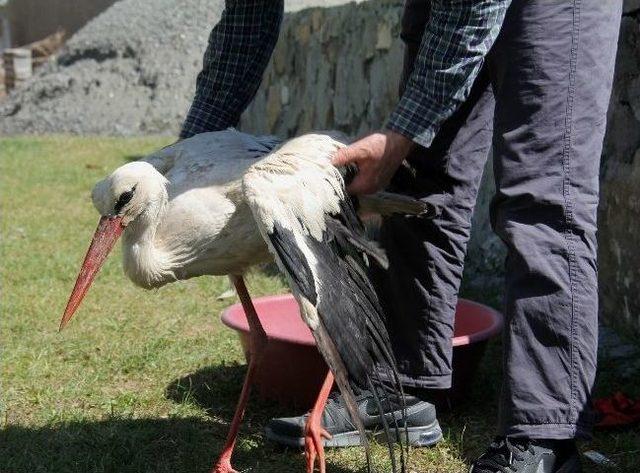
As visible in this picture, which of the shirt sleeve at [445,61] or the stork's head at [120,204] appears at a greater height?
the shirt sleeve at [445,61]

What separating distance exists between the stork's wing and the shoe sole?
0.42 m

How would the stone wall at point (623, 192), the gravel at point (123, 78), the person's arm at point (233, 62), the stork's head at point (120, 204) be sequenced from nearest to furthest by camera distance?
the stork's head at point (120, 204) < the person's arm at point (233, 62) < the stone wall at point (623, 192) < the gravel at point (123, 78)

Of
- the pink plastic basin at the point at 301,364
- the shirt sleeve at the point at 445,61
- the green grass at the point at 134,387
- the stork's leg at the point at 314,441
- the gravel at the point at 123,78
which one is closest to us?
the shirt sleeve at the point at 445,61

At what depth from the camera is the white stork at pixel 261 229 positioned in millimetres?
2900

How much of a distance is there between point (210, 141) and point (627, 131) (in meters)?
1.90

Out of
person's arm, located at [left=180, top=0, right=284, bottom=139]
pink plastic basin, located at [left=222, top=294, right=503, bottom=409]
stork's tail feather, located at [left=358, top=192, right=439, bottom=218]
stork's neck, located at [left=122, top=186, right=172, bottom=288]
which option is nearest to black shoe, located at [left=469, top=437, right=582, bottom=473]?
pink plastic basin, located at [left=222, top=294, right=503, bottom=409]

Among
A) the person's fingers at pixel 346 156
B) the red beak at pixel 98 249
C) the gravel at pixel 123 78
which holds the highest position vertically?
the person's fingers at pixel 346 156

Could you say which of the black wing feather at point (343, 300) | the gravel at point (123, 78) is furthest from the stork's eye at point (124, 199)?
the gravel at point (123, 78)

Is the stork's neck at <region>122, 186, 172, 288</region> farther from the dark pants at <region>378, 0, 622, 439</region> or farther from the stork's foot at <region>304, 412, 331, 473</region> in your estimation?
the dark pants at <region>378, 0, 622, 439</region>

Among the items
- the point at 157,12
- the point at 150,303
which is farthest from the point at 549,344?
the point at 157,12

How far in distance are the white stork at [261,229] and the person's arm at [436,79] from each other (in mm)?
221

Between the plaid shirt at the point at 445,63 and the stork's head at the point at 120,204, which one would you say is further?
the stork's head at the point at 120,204

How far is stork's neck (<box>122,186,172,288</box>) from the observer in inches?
130

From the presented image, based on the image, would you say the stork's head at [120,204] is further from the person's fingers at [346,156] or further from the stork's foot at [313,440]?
the stork's foot at [313,440]
